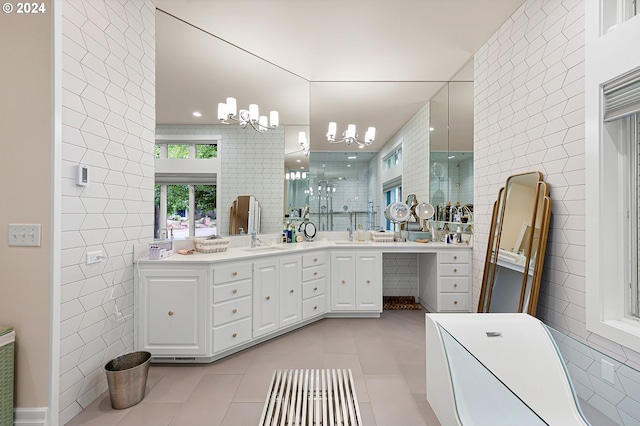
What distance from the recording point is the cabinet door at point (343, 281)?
3385mm

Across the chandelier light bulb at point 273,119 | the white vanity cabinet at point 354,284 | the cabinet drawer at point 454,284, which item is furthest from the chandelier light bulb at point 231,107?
the cabinet drawer at point 454,284

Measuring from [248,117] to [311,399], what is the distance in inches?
111

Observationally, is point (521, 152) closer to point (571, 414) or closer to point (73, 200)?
point (571, 414)

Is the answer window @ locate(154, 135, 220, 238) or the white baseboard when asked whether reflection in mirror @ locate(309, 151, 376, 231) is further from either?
the white baseboard

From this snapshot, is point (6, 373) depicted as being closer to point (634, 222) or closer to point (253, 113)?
point (253, 113)

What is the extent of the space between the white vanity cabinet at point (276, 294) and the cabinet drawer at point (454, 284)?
167cm

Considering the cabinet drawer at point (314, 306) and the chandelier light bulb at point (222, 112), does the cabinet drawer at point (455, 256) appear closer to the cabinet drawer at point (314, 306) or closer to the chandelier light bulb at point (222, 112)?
the cabinet drawer at point (314, 306)

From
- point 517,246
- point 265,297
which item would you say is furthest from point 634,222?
point 265,297

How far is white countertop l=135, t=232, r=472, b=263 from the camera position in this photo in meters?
2.39

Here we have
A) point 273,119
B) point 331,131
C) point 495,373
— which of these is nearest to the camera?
point 495,373

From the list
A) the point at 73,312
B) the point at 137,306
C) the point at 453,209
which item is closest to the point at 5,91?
the point at 73,312

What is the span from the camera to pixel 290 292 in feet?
9.75

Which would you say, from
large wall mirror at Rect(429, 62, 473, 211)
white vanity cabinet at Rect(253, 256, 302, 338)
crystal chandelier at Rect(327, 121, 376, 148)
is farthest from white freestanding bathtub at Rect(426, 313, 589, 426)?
crystal chandelier at Rect(327, 121, 376, 148)

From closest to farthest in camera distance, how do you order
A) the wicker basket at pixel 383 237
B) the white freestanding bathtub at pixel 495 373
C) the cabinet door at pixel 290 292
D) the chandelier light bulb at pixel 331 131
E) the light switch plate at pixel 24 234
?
the white freestanding bathtub at pixel 495 373, the light switch plate at pixel 24 234, the cabinet door at pixel 290 292, the wicker basket at pixel 383 237, the chandelier light bulb at pixel 331 131
